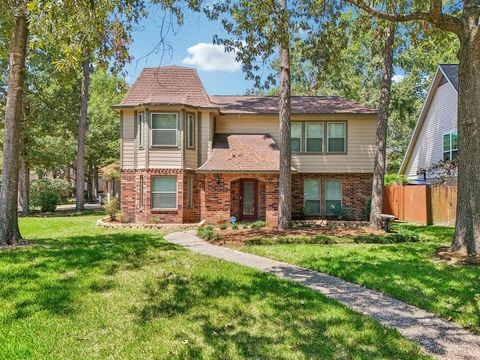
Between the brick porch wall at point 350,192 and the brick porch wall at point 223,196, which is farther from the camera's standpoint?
the brick porch wall at point 350,192

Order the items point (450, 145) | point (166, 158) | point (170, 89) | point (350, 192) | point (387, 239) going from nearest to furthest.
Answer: point (387, 239) < point (166, 158) < point (170, 89) < point (350, 192) < point (450, 145)

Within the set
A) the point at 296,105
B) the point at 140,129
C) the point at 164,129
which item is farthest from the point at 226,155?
the point at 296,105

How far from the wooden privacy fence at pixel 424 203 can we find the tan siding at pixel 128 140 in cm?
1350

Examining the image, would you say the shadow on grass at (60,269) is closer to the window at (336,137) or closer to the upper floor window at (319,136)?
the upper floor window at (319,136)

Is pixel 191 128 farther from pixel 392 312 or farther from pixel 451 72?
pixel 451 72

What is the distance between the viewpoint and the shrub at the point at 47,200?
893 inches

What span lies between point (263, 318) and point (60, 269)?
443 centimetres

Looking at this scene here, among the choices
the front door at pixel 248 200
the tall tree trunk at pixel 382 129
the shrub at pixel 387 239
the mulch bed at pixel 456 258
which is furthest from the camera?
the front door at pixel 248 200

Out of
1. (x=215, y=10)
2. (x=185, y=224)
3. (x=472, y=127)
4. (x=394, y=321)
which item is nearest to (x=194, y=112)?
(x=185, y=224)

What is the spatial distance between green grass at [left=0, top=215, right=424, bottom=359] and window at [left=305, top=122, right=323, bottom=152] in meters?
11.0

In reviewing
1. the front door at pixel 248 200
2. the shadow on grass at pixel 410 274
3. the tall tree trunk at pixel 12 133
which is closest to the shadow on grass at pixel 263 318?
the shadow on grass at pixel 410 274

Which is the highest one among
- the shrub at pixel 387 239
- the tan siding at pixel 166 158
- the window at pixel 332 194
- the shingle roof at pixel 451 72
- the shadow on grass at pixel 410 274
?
the shingle roof at pixel 451 72

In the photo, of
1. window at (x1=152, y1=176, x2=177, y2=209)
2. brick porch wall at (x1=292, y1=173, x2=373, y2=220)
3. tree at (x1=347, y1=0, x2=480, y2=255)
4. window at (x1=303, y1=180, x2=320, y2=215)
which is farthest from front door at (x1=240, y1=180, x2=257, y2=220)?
tree at (x1=347, y1=0, x2=480, y2=255)

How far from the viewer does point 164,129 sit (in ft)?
52.2
